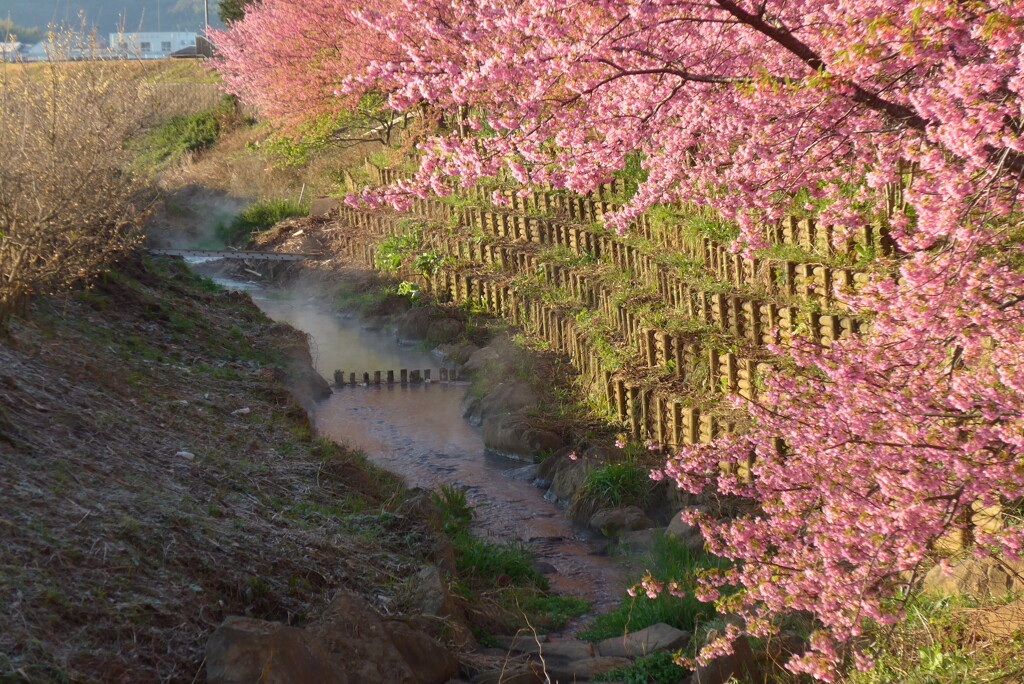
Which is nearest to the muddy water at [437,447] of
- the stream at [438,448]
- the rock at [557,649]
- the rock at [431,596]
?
the stream at [438,448]

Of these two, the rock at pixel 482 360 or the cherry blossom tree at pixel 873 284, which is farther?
the rock at pixel 482 360

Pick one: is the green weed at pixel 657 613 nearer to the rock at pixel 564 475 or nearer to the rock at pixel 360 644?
the rock at pixel 360 644

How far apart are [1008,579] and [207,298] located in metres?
11.2

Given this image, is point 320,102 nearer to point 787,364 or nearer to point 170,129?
point 170,129

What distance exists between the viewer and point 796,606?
432 cm

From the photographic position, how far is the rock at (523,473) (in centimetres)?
1058

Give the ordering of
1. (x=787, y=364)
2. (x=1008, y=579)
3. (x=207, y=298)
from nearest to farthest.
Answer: (x=1008, y=579)
(x=787, y=364)
(x=207, y=298)

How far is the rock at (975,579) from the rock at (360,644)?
2653 millimetres

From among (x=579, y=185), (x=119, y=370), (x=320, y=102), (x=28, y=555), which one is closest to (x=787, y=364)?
(x=579, y=185)

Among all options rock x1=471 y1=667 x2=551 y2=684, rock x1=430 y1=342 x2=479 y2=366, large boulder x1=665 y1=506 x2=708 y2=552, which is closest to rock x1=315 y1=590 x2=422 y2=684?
rock x1=471 y1=667 x2=551 y2=684

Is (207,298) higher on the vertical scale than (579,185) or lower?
lower

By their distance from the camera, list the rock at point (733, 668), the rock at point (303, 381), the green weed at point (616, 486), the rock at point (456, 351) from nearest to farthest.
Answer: the rock at point (733, 668), the green weed at point (616, 486), the rock at point (303, 381), the rock at point (456, 351)

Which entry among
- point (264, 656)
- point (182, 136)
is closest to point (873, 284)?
point (264, 656)

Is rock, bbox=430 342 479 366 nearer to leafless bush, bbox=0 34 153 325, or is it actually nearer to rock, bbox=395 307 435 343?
rock, bbox=395 307 435 343
